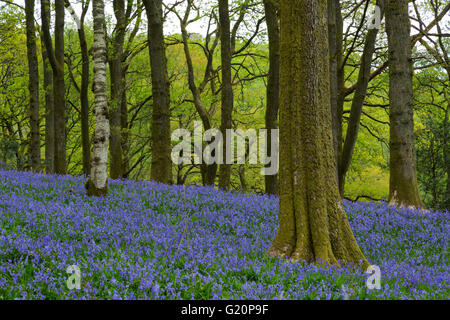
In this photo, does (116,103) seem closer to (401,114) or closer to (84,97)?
(84,97)

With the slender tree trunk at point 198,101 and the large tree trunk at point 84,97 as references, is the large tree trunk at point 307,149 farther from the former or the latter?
the slender tree trunk at point 198,101

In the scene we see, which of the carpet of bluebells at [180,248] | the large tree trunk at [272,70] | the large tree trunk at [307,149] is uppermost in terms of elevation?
the large tree trunk at [272,70]

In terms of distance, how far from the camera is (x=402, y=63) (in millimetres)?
11266

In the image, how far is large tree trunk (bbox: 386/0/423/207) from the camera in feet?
35.6

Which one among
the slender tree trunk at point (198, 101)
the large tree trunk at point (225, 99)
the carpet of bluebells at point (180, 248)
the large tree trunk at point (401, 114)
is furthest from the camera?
the slender tree trunk at point (198, 101)

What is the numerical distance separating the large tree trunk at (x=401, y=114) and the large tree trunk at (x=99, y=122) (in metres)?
7.81

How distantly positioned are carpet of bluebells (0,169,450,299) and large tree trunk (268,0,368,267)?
0.58 meters

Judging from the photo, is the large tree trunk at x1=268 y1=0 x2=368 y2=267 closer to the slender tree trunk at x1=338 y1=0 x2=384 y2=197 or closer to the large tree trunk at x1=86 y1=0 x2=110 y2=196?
the large tree trunk at x1=86 y1=0 x2=110 y2=196

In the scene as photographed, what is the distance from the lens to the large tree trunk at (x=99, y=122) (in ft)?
31.4

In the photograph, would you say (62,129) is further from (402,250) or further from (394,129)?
(402,250)

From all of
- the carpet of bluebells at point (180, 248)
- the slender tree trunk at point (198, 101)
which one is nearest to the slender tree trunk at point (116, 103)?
the slender tree trunk at point (198, 101)

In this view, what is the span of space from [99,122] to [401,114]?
26.9ft

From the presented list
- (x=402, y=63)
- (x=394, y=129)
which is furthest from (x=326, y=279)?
(x=402, y=63)

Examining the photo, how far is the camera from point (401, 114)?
1110cm
